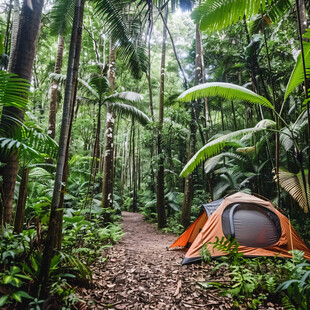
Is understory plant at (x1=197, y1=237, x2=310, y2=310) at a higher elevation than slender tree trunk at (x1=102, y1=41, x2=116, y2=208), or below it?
below

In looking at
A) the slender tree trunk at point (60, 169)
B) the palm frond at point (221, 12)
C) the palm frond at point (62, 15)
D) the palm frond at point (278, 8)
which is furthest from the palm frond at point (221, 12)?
the palm frond at point (62, 15)

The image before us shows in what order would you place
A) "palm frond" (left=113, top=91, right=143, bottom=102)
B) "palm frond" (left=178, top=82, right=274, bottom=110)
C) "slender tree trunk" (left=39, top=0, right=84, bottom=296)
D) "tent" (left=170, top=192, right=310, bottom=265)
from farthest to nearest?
"palm frond" (left=113, top=91, right=143, bottom=102) → "palm frond" (left=178, top=82, right=274, bottom=110) → "tent" (left=170, top=192, right=310, bottom=265) → "slender tree trunk" (left=39, top=0, right=84, bottom=296)

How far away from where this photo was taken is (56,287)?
229cm

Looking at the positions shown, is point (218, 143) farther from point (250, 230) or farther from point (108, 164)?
point (108, 164)

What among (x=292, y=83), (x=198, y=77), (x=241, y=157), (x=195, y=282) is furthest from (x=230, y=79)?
(x=195, y=282)

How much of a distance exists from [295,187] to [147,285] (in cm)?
373

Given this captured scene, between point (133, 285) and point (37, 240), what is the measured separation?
153cm

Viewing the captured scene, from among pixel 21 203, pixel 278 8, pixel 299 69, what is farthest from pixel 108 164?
pixel 278 8

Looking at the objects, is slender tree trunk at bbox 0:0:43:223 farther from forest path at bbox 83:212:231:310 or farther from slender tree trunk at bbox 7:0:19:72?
forest path at bbox 83:212:231:310

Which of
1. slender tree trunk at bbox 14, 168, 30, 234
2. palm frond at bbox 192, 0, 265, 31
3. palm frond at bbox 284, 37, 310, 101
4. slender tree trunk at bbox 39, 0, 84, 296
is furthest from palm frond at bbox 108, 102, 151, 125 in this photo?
palm frond at bbox 284, 37, 310, 101

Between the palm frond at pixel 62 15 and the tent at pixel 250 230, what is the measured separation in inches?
210

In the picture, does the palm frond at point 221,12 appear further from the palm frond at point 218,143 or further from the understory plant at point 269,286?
the understory plant at point 269,286

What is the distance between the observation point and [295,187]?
178 inches

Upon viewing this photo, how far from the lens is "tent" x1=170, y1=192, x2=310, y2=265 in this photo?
3.97m
